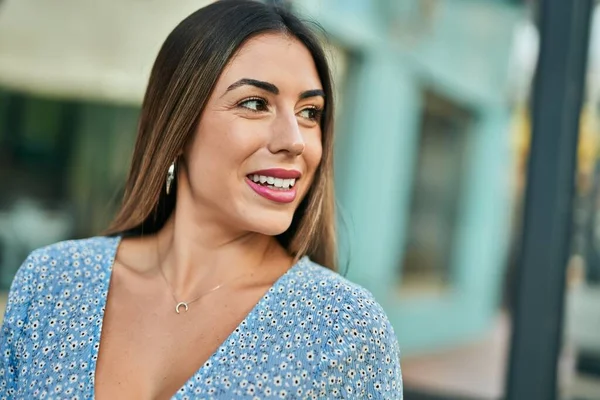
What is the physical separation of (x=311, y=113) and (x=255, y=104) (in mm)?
139

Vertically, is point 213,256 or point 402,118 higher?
point 402,118

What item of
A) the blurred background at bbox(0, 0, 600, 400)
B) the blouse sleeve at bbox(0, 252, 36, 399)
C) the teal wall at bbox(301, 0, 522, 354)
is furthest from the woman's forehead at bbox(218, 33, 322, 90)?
the teal wall at bbox(301, 0, 522, 354)

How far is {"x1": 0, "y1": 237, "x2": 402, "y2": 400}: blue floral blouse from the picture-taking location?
1.38m

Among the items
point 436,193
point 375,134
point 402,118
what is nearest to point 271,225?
point 375,134

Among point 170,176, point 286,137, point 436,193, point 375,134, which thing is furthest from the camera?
point 436,193

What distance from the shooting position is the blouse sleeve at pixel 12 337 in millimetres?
1594

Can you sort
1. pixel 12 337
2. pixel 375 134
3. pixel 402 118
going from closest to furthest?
pixel 12 337 → pixel 375 134 → pixel 402 118

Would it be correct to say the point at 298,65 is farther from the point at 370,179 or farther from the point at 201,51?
the point at 370,179

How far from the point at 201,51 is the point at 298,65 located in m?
0.19

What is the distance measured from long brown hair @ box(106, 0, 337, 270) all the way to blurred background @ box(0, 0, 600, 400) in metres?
0.21

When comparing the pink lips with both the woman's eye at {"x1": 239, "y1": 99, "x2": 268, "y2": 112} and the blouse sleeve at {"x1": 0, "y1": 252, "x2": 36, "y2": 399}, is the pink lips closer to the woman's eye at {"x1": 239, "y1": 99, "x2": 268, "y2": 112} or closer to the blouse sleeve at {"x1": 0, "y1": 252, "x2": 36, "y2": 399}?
the woman's eye at {"x1": 239, "y1": 99, "x2": 268, "y2": 112}

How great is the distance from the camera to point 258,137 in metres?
1.51

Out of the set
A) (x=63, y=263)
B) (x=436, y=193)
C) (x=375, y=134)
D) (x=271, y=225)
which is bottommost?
(x=436, y=193)

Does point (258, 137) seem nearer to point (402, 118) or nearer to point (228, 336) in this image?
point (228, 336)
